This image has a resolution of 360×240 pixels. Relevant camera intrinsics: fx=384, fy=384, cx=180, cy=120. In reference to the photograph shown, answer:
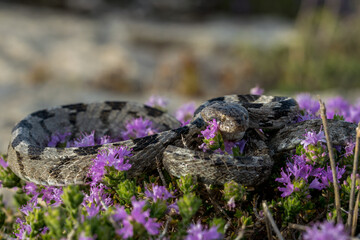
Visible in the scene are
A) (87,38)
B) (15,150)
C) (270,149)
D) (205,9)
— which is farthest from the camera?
(205,9)

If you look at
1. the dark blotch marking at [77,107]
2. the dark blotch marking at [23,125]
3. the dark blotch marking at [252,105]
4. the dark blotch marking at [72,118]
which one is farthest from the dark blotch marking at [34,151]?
the dark blotch marking at [252,105]

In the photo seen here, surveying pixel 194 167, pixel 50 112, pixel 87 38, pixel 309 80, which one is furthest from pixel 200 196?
pixel 87 38

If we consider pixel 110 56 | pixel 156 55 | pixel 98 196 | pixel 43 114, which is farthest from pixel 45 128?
pixel 156 55

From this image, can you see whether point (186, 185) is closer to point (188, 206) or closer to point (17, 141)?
point (188, 206)

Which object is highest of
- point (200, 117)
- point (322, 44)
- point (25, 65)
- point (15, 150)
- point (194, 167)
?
point (322, 44)

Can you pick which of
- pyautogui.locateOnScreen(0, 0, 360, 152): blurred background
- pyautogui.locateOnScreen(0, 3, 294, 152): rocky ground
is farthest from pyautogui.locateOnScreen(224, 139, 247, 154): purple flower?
pyautogui.locateOnScreen(0, 3, 294, 152): rocky ground

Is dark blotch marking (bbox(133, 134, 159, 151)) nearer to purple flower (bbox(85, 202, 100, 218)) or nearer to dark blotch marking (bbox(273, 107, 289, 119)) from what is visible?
purple flower (bbox(85, 202, 100, 218))

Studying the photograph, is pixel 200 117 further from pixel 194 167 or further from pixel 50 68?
pixel 50 68
